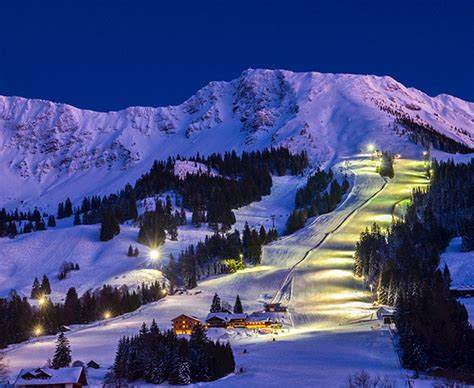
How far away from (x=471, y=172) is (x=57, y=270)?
10536 cm

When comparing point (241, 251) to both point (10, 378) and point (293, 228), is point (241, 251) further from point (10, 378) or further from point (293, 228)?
point (10, 378)

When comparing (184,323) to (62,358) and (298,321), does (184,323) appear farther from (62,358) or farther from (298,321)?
(62,358)

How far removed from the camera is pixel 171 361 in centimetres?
6744

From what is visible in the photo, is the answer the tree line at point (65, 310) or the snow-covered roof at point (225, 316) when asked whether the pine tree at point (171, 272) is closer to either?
the tree line at point (65, 310)

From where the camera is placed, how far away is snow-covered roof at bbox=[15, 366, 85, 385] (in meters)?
60.7

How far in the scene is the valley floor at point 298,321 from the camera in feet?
220

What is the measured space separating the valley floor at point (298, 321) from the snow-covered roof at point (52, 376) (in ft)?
11.9

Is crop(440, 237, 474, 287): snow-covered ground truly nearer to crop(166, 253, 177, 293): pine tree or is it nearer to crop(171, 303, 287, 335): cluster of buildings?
crop(171, 303, 287, 335): cluster of buildings

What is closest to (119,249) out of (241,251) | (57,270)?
(57,270)

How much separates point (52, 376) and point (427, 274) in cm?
5852

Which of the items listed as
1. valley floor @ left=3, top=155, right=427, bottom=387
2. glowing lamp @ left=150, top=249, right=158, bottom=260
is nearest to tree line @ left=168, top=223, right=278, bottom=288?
valley floor @ left=3, top=155, right=427, bottom=387

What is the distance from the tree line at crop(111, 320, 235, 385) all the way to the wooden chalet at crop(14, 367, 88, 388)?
4407mm

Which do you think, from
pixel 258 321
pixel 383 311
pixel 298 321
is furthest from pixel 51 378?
pixel 383 311

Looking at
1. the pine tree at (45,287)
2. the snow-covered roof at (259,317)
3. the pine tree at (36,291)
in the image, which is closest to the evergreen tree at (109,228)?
the pine tree at (45,287)
